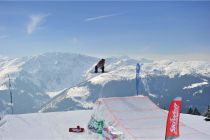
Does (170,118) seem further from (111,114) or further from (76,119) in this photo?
(76,119)

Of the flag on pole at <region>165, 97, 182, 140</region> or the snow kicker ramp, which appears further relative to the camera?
the snow kicker ramp

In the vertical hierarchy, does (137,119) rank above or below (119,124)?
above

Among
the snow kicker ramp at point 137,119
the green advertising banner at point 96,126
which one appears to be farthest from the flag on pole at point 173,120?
the green advertising banner at point 96,126

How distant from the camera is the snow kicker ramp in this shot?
26.5 m

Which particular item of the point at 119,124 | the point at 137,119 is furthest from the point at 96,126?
the point at 137,119

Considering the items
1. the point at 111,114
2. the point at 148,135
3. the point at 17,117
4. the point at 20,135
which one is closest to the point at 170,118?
the point at 148,135

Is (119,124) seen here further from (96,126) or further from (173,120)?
(173,120)

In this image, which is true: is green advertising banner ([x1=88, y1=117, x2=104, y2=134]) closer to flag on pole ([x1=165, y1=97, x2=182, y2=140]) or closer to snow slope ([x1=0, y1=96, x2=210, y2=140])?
snow slope ([x1=0, y1=96, x2=210, y2=140])

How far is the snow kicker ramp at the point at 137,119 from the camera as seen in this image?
26.5 m

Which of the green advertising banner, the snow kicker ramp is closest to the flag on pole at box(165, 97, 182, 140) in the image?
the snow kicker ramp

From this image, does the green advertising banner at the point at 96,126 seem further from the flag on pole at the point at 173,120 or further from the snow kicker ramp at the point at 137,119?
the flag on pole at the point at 173,120

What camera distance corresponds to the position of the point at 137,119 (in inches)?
1192

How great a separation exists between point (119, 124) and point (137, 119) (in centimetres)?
244

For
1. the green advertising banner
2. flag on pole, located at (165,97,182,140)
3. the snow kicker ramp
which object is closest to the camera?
flag on pole, located at (165,97,182,140)
